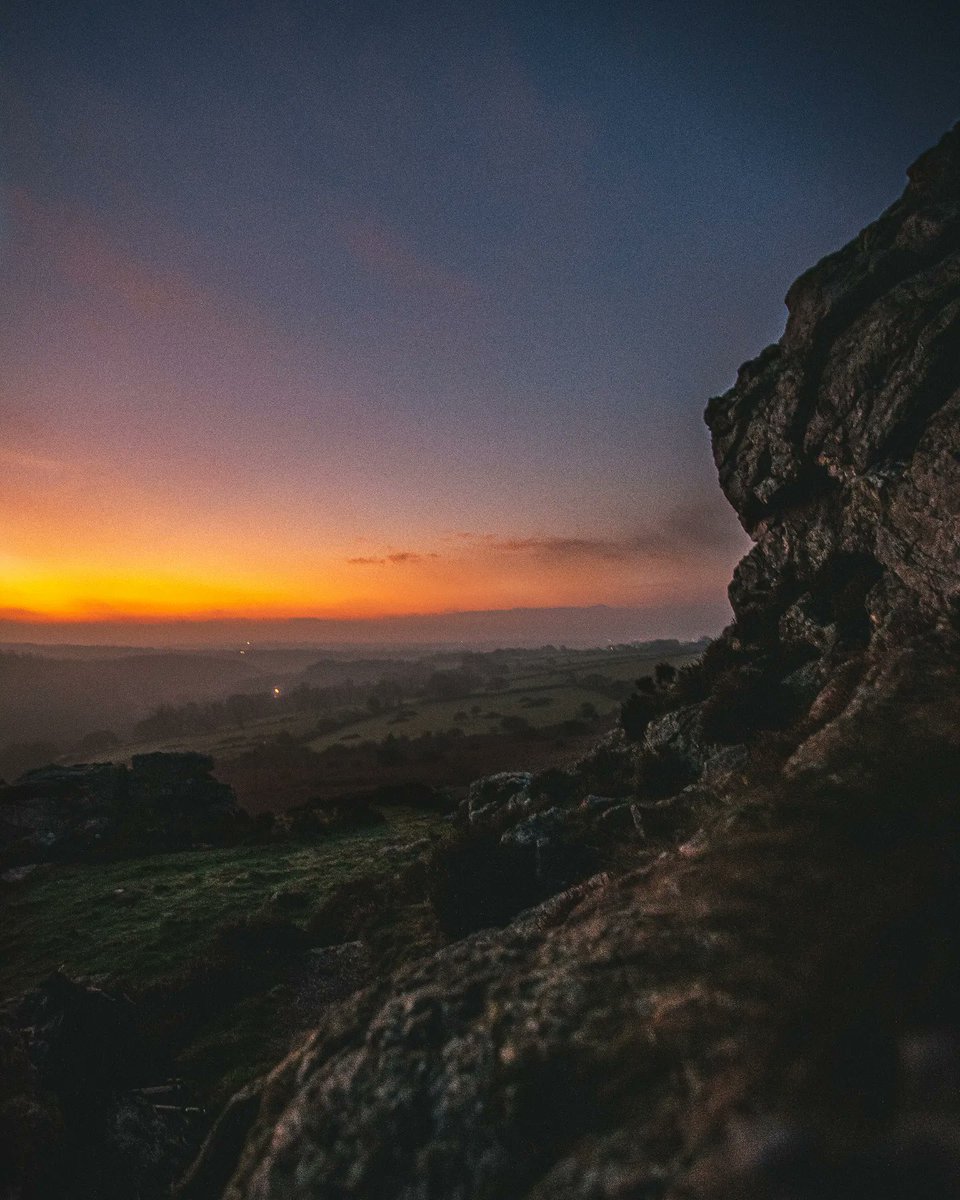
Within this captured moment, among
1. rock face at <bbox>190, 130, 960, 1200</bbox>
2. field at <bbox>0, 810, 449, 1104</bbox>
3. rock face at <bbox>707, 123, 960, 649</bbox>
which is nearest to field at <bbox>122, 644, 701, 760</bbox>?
field at <bbox>0, 810, 449, 1104</bbox>

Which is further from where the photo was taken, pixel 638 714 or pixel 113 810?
pixel 113 810

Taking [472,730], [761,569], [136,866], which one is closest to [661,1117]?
[761,569]

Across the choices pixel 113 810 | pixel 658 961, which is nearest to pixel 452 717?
Answer: pixel 113 810

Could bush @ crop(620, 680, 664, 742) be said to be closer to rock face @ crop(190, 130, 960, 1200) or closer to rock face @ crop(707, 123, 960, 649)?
rock face @ crop(707, 123, 960, 649)

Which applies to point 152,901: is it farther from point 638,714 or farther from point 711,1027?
point 711,1027

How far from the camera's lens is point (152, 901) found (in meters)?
20.8

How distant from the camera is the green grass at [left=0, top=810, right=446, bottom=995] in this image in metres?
16.2

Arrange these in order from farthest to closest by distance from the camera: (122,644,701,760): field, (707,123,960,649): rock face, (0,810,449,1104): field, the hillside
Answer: (122,644,701,760): field → (707,123,960,649): rock face → (0,810,449,1104): field → the hillside

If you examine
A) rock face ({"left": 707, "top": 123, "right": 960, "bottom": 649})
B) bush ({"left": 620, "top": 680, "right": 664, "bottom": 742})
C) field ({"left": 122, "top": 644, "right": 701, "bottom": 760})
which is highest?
rock face ({"left": 707, "top": 123, "right": 960, "bottom": 649})

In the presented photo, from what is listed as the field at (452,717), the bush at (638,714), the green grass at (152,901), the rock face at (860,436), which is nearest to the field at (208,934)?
the green grass at (152,901)

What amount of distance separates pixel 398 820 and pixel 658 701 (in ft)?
57.9

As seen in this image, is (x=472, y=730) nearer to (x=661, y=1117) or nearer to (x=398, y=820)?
(x=398, y=820)

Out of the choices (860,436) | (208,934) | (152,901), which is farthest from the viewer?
(152,901)

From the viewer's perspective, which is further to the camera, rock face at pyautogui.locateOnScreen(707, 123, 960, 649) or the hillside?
rock face at pyautogui.locateOnScreen(707, 123, 960, 649)
